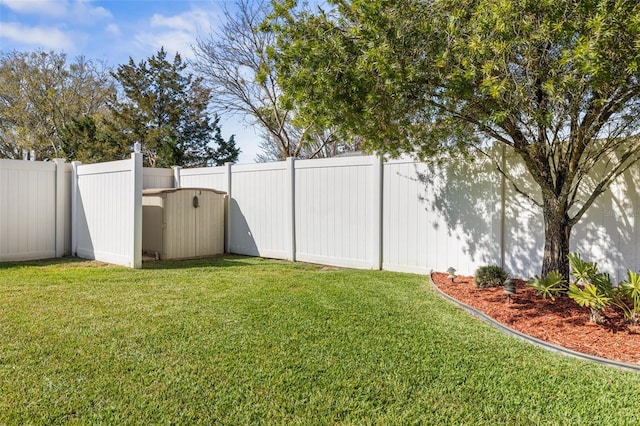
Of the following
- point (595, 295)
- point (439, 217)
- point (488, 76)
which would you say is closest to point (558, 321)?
point (595, 295)

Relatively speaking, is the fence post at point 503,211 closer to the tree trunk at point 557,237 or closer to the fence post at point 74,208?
the tree trunk at point 557,237

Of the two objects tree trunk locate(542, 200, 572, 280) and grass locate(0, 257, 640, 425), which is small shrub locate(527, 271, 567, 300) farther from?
→ grass locate(0, 257, 640, 425)

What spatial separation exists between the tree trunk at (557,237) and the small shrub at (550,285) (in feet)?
0.39

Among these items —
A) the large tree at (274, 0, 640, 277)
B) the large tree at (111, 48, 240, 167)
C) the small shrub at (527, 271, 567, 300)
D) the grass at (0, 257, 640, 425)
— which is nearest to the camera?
the grass at (0, 257, 640, 425)

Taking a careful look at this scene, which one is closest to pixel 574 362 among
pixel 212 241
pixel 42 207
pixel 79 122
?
pixel 212 241

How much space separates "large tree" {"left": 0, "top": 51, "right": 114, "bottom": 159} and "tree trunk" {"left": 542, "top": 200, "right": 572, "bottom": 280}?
18591mm

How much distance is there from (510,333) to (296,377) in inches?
79.2

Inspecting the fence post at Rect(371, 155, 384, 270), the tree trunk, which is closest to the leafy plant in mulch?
the tree trunk

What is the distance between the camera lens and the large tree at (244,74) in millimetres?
15672

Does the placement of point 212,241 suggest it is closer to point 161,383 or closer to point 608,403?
point 161,383

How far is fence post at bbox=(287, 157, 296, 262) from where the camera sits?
7.55 m

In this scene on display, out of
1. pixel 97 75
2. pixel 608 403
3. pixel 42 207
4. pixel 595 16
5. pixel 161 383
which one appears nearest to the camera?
pixel 608 403

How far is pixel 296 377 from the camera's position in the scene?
2.68m

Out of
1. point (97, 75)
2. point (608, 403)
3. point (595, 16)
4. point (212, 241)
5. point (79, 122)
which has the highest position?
point (97, 75)
